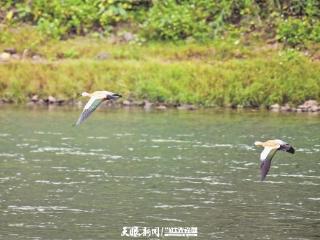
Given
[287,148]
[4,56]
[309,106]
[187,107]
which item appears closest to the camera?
[287,148]

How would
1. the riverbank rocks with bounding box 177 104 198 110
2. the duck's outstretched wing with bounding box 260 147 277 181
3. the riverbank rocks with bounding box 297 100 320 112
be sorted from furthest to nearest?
the riverbank rocks with bounding box 177 104 198 110, the riverbank rocks with bounding box 297 100 320 112, the duck's outstretched wing with bounding box 260 147 277 181

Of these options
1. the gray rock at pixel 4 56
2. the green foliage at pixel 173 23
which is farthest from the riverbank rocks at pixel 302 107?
the gray rock at pixel 4 56

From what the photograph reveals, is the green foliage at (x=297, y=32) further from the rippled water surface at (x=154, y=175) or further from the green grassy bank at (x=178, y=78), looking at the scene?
the rippled water surface at (x=154, y=175)

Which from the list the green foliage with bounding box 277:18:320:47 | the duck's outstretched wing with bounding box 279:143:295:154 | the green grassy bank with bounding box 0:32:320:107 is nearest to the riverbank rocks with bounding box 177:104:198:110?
the green grassy bank with bounding box 0:32:320:107

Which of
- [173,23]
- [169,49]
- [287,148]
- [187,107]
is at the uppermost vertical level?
[173,23]

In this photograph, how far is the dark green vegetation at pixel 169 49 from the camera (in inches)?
1176

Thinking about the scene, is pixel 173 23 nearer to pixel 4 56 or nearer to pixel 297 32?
pixel 297 32

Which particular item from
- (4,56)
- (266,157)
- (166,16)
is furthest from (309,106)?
(266,157)

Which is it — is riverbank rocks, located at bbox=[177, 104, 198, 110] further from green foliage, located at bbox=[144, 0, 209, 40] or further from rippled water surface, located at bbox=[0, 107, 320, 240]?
green foliage, located at bbox=[144, 0, 209, 40]

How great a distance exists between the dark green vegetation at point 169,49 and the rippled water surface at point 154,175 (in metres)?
1.87

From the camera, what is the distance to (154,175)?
19766 mm

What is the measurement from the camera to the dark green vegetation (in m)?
29.9

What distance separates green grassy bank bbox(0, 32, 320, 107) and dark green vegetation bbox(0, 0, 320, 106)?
0.02 m

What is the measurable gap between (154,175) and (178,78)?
10720 millimetres
